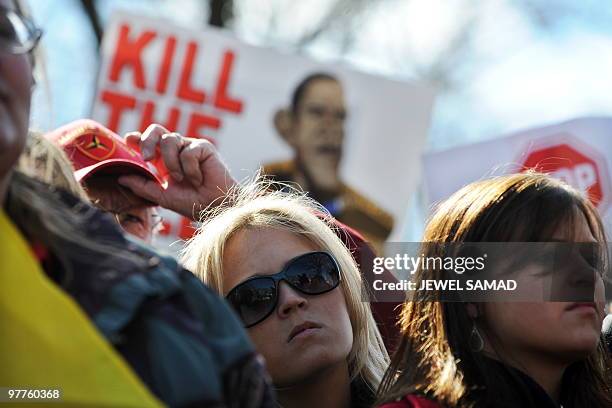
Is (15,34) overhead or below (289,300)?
overhead

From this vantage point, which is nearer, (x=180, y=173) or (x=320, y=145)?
(x=180, y=173)

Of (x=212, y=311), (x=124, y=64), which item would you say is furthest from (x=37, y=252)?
(x=124, y=64)

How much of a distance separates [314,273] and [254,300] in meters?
0.12

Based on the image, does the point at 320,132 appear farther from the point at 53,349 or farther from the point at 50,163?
the point at 53,349

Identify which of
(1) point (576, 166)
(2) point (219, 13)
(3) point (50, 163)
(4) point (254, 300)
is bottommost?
(4) point (254, 300)

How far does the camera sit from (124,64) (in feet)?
15.5

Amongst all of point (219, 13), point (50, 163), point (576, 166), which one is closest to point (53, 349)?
point (50, 163)

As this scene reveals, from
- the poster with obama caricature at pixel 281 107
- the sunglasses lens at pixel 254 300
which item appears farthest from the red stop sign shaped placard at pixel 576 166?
the sunglasses lens at pixel 254 300

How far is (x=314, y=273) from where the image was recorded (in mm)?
1852

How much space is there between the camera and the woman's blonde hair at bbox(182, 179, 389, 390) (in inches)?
76.6

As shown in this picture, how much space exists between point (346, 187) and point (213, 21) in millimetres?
7045

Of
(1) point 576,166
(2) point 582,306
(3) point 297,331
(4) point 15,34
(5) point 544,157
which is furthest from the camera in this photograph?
(5) point 544,157

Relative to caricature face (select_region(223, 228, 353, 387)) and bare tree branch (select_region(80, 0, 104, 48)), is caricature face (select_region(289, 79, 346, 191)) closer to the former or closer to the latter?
caricature face (select_region(223, 228, 353, 387))

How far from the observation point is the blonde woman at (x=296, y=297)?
70.6 inches
